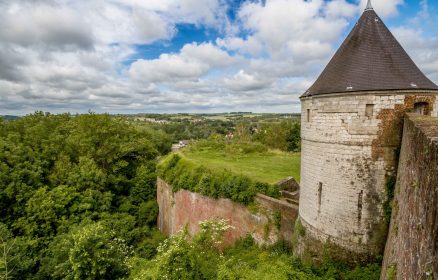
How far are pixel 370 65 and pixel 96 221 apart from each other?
21595 mm

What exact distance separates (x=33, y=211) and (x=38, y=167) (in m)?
4.22

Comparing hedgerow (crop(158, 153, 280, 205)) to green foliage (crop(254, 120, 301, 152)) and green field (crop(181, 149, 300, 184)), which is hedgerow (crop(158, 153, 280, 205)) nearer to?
green field (crop(181, 149, 300, 184))

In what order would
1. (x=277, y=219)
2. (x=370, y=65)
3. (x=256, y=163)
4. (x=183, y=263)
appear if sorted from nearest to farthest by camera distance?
(x=370, y=65), (x=183, y=263), (x=277, y=219), (x=256, y=163)

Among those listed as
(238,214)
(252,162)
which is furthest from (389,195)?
(252,162)

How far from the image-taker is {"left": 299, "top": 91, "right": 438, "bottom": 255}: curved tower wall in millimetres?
8906

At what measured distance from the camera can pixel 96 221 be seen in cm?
2264

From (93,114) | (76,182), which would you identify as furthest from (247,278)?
(93,114)

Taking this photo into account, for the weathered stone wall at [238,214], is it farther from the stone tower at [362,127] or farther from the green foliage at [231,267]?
the stone tower at [362,127]

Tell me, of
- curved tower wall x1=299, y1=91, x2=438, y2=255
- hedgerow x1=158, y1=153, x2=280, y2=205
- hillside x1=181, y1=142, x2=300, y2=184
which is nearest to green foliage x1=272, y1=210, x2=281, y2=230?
hedgerow x1=158, y1=153, x2=280, y2=205

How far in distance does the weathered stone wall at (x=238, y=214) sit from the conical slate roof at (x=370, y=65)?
660 cm

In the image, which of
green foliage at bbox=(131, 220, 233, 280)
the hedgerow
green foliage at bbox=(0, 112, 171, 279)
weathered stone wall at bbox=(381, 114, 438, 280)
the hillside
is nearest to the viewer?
weathered stone wall at bbox=(381, 114, 438, 280)

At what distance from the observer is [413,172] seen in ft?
20.9

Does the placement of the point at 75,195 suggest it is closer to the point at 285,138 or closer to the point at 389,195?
the point at 389,195

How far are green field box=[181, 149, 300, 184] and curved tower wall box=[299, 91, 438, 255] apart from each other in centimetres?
784
